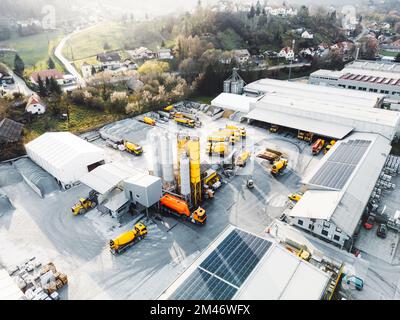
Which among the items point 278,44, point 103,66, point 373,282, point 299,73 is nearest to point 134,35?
point 103,66

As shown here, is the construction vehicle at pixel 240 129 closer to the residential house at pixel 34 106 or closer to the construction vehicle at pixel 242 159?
the construction vehicle at pixel 242 159

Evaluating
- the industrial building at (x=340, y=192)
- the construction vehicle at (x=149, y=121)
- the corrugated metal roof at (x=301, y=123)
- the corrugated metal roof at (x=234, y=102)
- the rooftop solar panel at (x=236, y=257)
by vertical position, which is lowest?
the construction vehicle at (x=149, y=121)

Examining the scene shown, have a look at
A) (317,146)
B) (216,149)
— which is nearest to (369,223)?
(317,146)

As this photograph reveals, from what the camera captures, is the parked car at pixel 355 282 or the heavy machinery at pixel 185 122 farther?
the heavy machinery at pixel 185 122

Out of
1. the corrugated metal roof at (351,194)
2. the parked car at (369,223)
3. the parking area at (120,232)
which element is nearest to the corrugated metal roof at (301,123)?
the corrugated metal roof at (351,194)

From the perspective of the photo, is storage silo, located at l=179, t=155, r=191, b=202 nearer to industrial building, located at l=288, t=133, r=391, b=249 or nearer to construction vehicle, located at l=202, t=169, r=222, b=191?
construction vehicle, located at l=202, t=169, r=222, b=191

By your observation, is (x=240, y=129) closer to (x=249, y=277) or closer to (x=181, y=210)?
(x=181, y=210)

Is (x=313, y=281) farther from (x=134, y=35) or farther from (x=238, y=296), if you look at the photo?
(x=134, y=35)
